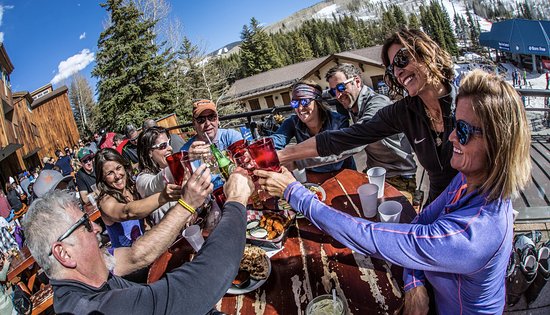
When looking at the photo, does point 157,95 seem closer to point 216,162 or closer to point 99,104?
point 99,104

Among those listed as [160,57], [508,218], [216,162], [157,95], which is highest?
[160,57]

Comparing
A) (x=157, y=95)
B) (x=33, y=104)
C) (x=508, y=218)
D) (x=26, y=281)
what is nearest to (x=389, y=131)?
(x=508, y=218)

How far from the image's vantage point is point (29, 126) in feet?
71.2

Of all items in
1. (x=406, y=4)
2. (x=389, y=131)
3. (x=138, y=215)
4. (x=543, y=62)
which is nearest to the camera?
(x=389, y=131)

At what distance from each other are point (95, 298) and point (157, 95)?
2126 centimetres

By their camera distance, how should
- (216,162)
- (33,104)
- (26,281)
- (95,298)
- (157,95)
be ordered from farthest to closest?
(33,104) < (157,95) < (26,281) < (216,162) < (95,298)

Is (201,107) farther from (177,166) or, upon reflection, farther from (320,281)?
(320,281)

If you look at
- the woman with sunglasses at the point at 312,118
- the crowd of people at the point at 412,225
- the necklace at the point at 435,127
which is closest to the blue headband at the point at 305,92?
the woman with sunglasses at the point at 312,118

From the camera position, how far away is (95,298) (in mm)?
1135

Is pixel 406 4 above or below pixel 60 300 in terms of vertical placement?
above

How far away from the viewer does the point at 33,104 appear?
24547 millimetres

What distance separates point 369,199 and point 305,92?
1.38 metres

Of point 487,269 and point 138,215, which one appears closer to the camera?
point 487,269

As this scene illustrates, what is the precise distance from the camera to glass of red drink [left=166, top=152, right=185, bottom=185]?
1.59 m
